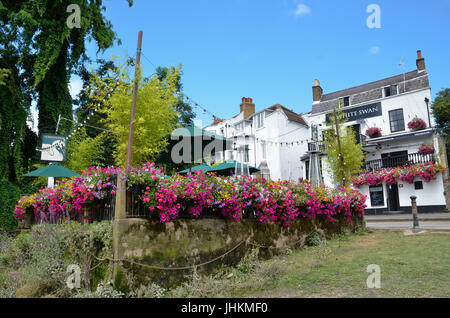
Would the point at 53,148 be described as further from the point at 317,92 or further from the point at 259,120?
the point at 317,92

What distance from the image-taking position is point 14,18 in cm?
1305

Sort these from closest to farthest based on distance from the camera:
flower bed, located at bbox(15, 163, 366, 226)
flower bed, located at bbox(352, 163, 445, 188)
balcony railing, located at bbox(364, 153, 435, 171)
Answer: flower bed, located at bbox(15, 163, 366, 226) < flower bed, located at bbox(352, 163, 445, 188) < balcony railing, located at bbox(364, 153, 435, 171)

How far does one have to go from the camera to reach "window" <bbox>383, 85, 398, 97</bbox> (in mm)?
24578

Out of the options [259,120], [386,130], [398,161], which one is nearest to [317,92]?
[259,120]

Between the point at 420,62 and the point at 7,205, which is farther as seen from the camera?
the point at 420,62

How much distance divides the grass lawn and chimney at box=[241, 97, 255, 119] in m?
27.9

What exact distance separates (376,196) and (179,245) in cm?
2284

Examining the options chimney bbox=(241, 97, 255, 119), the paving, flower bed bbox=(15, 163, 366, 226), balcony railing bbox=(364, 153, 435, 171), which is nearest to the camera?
flower bed bbox=(15, 163, 366, 226)

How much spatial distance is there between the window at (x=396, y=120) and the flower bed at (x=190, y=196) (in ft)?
60.7

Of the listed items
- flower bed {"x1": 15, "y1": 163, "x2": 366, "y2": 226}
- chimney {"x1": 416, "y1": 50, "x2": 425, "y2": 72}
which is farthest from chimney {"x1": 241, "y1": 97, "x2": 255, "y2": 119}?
flower bed {"x1": 15, "y1": 163, "x2": 366, "y2": 226}

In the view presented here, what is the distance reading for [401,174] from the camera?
22.1 metres

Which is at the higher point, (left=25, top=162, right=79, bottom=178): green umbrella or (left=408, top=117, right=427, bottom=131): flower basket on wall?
(left=408, top=117, right=427, bottom=131): flower basket on wall

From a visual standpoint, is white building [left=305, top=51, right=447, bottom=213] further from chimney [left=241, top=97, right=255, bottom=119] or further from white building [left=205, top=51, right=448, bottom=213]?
chimney [left=241, top=97, right=255, bottom=119]

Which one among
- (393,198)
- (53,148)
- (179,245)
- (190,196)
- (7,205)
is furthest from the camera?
(393,198)
